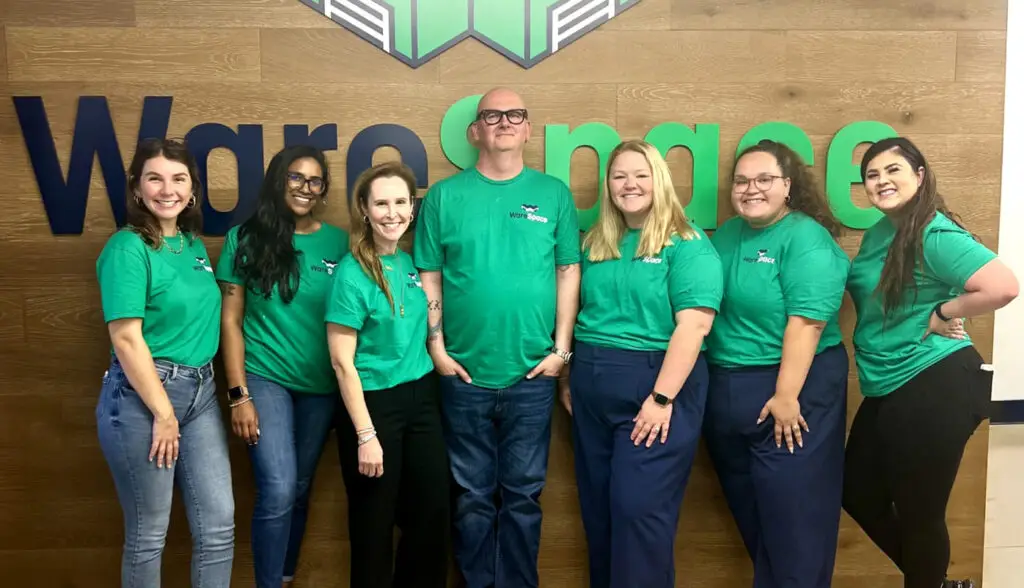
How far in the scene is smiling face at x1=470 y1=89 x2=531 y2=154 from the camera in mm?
2260

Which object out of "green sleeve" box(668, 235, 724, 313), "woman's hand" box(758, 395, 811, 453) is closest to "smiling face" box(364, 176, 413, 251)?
"green sleeve" box(668, 235, 724, 313)

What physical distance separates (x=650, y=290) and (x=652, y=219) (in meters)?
0.22

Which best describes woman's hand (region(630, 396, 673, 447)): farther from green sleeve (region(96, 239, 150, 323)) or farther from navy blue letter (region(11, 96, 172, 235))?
navy blue letter (region(11, 96, 172, 235))

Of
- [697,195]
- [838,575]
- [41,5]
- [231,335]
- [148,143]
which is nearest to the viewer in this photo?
[148,143]

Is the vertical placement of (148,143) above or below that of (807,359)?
above

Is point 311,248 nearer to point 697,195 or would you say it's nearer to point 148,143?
point 148,143

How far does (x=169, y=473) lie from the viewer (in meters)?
2.00

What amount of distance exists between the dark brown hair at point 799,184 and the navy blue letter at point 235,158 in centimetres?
169

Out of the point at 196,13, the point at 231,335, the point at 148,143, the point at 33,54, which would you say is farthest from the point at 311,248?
the point at 33,54

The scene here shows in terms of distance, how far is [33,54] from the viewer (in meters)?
2.42

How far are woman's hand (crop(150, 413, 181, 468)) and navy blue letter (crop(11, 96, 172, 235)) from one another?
0.90 meters

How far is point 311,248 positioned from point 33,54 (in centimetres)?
125

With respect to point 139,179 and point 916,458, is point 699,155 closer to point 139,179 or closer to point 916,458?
point 916,458

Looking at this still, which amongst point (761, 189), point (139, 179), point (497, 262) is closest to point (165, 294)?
point (139, 179)
